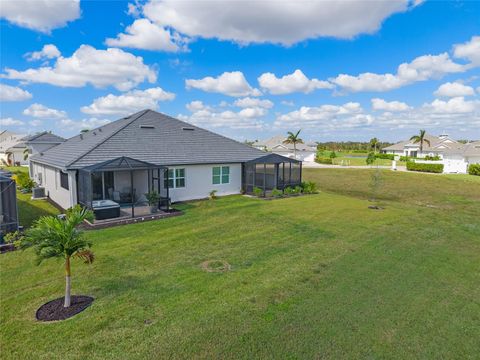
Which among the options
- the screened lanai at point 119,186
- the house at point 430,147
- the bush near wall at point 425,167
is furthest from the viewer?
the house at point 430,147

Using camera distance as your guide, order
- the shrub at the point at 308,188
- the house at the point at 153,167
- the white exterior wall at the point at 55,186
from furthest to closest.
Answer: the shrub at the point at 308,188 < the house at the point at 153,167 < the white exterior wall at the point at 55,186

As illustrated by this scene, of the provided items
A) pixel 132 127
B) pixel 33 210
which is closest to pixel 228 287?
pixel 33 210

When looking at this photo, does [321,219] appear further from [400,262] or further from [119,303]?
[119,303]

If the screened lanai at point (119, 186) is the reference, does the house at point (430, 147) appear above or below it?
above

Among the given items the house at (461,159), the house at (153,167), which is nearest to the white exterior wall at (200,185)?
the house at (153,167)

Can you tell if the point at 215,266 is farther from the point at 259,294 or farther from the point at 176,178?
the point at 176,178

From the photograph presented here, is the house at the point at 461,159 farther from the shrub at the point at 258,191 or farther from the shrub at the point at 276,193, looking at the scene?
the shrub at the point at 258,191
